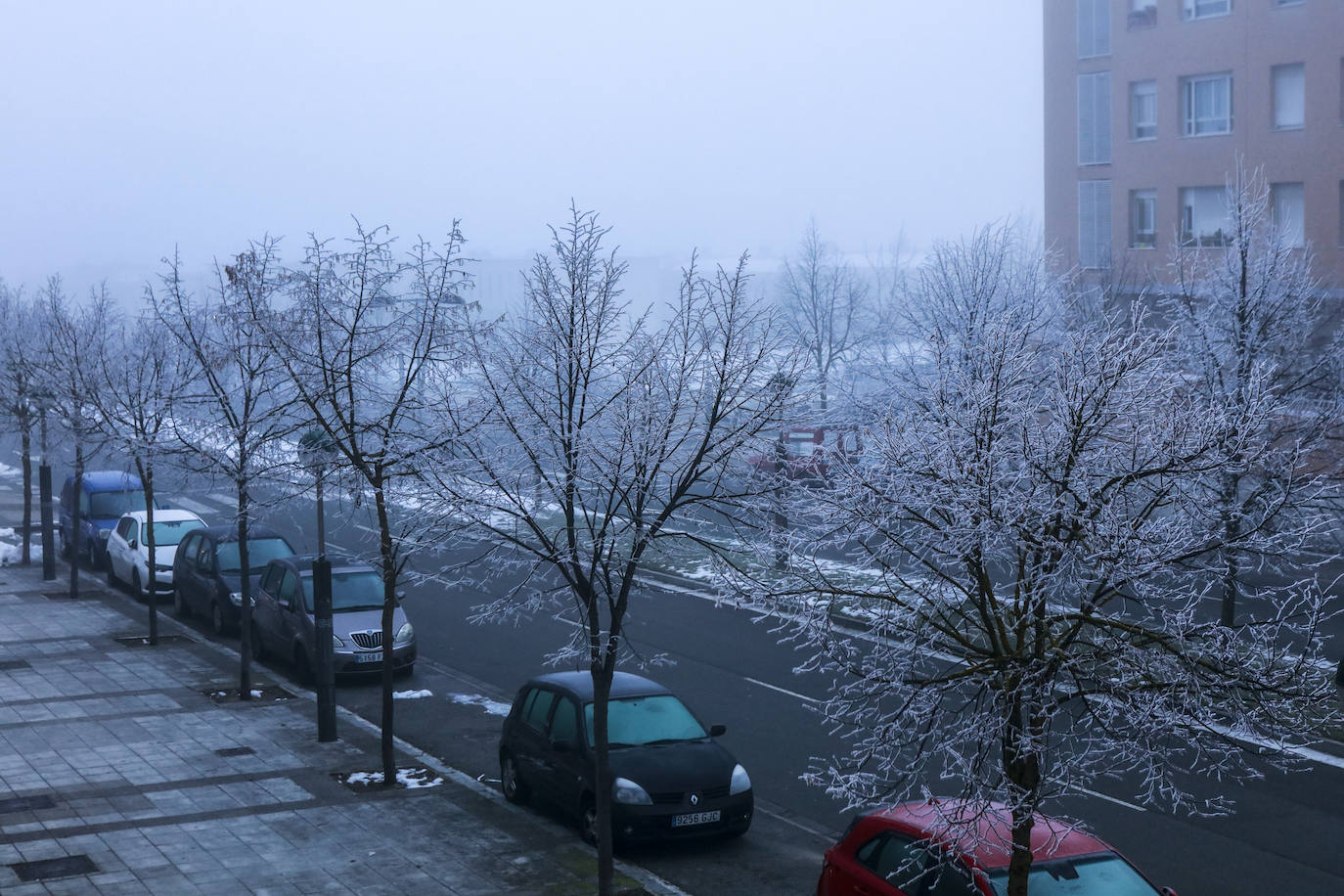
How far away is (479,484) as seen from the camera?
11375mm

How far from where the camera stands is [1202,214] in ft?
119

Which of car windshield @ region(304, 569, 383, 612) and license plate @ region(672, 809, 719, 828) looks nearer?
license plate @ region(672, 809, 719, 828)

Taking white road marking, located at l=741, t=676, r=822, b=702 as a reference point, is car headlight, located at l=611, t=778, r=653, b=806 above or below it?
above

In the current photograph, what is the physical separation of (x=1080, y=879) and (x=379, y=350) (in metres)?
8.61

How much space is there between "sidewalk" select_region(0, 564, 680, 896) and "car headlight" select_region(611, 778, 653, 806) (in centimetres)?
54

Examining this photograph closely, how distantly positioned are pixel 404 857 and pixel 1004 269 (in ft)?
68.0

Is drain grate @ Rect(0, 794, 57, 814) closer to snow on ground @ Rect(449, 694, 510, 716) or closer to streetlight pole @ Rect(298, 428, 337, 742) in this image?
streetlight pole @ Rect(298, 428, 337, 742)

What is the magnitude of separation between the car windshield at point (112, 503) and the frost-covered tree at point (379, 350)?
1637cm

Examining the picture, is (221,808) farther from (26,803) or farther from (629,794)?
(629,794)

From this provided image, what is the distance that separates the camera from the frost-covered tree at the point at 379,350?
14047 millimetres

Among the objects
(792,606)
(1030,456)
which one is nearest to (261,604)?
(792,606)

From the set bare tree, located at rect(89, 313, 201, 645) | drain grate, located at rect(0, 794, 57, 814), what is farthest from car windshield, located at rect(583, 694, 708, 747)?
bare tree, located at rect(89, 313, 201, 645)

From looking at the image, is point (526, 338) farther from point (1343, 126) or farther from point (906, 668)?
point (1343, 126)

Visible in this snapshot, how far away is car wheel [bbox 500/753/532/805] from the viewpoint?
1384 cm
